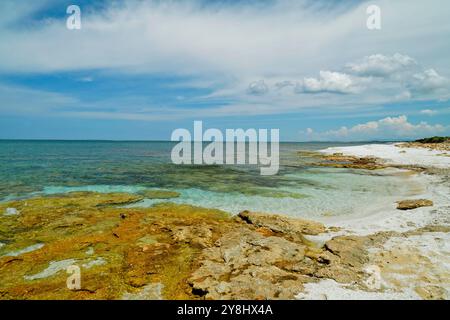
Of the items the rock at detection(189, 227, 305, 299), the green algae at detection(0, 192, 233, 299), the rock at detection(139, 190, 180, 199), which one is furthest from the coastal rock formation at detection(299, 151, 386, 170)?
the rock at detection(189, 227, 305, 299)

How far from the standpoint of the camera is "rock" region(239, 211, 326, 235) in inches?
549

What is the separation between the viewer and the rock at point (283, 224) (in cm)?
1395

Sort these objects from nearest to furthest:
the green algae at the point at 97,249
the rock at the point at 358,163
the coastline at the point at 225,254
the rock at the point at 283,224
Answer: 1. the coastline at the point at 225,254
2. the green algae at the point at 97,249
3. the rock at the point at 283,224
4. the rock at the point at 358,163

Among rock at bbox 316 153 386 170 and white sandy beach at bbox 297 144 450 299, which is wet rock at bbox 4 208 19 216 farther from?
rock at bbox 316 153 386 170

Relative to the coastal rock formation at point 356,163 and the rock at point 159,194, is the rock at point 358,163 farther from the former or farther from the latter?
the rock at point 159,194

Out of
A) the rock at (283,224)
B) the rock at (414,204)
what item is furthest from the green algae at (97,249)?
the rock at (414,204)

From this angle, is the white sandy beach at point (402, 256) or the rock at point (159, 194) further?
the rock at point (159, 194)

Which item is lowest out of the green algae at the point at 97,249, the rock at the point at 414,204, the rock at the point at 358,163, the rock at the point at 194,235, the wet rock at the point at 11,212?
the green algae at the point at 97,249

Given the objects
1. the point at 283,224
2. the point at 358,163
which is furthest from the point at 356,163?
the point at 283,224

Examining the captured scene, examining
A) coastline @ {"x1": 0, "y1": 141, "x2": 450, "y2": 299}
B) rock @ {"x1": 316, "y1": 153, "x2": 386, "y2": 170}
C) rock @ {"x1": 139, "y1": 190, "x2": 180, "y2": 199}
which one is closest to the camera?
coastline @ {"x1": 0, "y1": 141, "x2": 450, "y2": 299}

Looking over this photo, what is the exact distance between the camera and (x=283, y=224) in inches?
579
